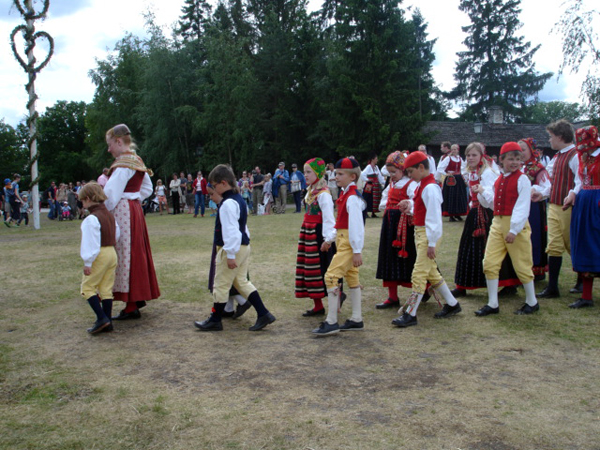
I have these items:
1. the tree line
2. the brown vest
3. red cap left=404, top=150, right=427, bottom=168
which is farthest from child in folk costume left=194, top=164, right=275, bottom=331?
the tree line

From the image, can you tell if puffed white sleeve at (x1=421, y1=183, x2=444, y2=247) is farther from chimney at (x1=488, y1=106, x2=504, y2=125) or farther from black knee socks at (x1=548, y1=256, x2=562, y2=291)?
chimney at (x1=488, y1=106, x2=504, y2=125)

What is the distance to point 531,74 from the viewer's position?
151 feet

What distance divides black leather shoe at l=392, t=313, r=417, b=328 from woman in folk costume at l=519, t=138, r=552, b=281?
7.86 feet

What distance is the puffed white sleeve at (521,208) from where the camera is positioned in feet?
17.1

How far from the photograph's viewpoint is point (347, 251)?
196 inches

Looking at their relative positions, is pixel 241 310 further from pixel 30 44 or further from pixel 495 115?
pixel 495 115

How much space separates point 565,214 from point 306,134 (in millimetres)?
32108

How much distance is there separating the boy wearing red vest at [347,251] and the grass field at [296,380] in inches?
7.9

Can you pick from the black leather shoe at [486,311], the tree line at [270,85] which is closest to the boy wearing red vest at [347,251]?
the black leather shoe at [486,311]

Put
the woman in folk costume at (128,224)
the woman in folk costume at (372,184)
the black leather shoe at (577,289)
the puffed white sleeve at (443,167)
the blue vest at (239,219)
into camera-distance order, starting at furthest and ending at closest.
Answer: the woman in folk costume at (372,184) < the puffed white sleeve at (443,167) < the black leather shoe at (577,289) < the woman in folk costume at (128,224) < the blue vest at (239,219)

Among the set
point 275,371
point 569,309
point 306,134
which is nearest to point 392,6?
point 306,134

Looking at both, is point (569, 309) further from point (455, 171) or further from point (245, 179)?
point (245, 179)

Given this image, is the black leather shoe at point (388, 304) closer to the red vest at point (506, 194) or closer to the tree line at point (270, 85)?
the red vest at point (506, 194)

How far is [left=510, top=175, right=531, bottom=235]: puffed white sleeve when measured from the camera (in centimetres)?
523
